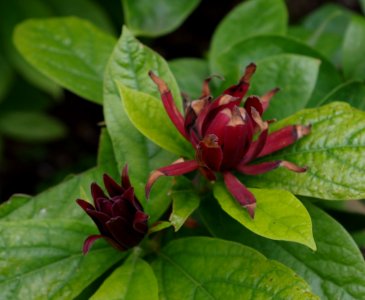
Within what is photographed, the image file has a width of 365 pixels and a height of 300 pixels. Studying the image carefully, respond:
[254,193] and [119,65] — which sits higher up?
[119,65]

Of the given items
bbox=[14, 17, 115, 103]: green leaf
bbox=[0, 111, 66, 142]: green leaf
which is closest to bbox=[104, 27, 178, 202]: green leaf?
bbox=[14, 17, 115, 103]: green leaf

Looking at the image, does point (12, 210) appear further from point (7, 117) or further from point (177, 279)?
point (7, 117)

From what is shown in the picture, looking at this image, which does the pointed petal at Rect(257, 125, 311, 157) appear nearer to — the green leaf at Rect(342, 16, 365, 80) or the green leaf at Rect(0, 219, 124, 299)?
the green leaf at Rect(0, 219, 124, 299)

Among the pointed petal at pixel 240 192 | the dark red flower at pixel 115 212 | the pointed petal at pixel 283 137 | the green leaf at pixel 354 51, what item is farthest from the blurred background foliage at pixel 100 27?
the dark red flower at pixel 115 212

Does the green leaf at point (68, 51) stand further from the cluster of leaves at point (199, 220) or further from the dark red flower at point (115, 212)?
the dark red flower at point (115, 212)

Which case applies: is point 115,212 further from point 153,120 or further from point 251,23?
point 251,23

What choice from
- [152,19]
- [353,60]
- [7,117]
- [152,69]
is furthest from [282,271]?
[7,117]
